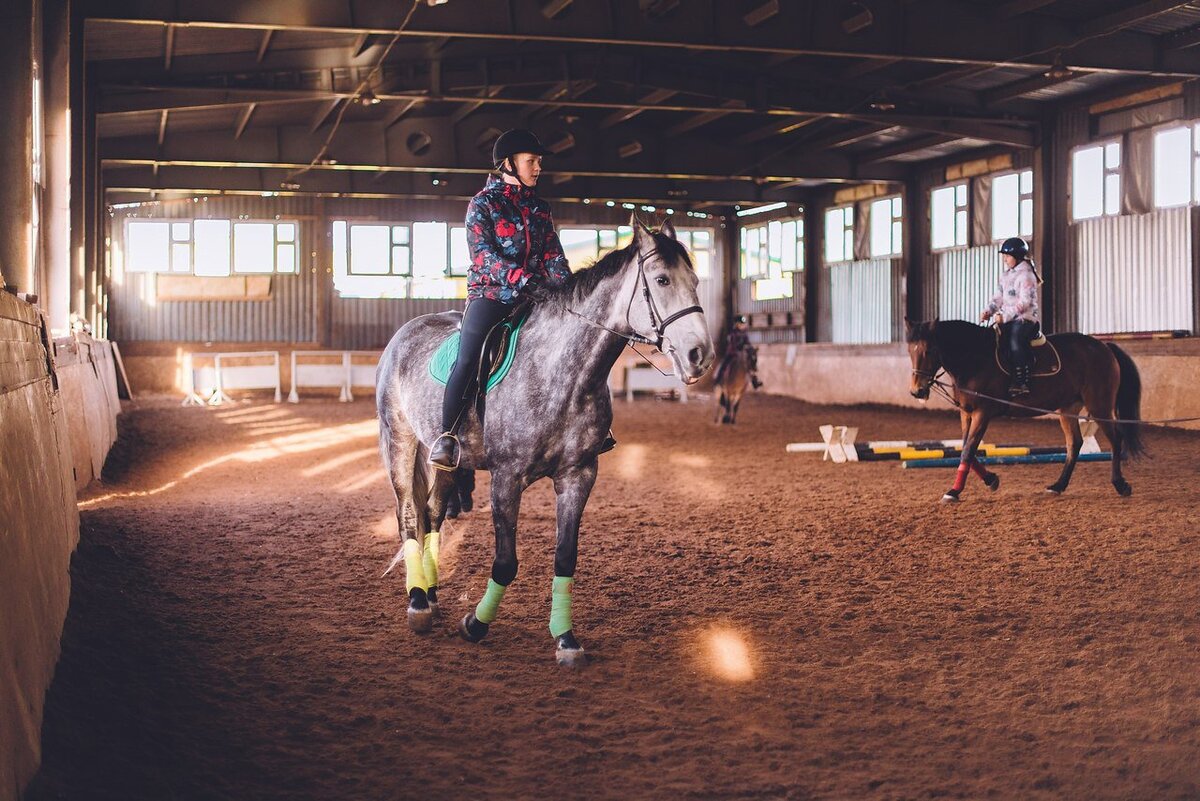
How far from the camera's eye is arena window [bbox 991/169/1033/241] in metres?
20.8

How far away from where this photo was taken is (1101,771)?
3574 millimetres

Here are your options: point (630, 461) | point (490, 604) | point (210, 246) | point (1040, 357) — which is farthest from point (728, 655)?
point (210, 246)

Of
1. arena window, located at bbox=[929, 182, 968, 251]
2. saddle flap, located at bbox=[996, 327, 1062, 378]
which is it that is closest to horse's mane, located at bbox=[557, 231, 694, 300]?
saddle flap, located at bbox=[996, 327, 1062, 378]

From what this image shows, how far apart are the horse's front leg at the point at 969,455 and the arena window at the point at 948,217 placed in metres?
14.0

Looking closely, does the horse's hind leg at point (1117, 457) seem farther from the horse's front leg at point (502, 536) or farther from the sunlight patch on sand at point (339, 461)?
the sunlight patch on sand at point (339, 461)

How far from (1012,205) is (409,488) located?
736 inches

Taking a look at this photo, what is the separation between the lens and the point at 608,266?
5.02 meters

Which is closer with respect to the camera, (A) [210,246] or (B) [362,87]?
(B) [362,87]

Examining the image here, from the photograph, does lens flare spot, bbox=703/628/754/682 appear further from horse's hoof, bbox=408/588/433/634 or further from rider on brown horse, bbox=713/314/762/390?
rider on brown horse, bbox=713/314/762/390

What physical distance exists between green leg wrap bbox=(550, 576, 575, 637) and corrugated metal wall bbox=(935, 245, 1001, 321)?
61.6 ft

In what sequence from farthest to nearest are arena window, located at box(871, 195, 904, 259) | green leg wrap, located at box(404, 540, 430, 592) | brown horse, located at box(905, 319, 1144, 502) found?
arena window, located at box(871, 195, 904, 259) < brown horse, located at box(905, 319, 1144, 502) < green leg wrap, located at box(404, 540, 430, 592)

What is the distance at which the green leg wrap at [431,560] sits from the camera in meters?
5.62

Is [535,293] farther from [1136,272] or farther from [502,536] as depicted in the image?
[1136,272]

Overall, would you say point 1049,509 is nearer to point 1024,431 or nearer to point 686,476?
point 686,476
